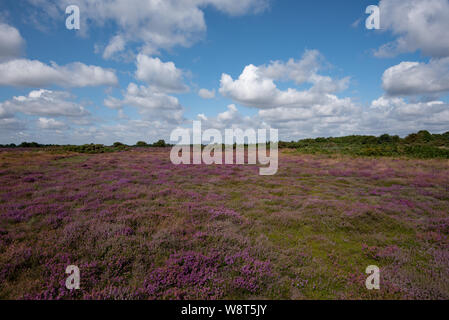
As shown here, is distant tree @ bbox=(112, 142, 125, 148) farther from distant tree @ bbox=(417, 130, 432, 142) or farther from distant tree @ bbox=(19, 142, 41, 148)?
distant tree @ bbox=(417, 130, 432, 142)

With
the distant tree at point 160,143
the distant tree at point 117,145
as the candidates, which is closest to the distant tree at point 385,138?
the distant tree at point 160,143

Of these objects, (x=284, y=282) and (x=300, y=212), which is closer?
(x=284, y=282)

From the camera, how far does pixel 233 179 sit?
17.5 metres

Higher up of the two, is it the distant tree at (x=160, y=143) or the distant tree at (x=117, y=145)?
the distant tree at (x=160, y=143)

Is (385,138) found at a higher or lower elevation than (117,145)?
higher

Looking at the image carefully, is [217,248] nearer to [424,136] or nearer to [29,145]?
[424,136]

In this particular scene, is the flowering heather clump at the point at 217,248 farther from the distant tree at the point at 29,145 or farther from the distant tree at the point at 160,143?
the distant tree at the point at 29,145

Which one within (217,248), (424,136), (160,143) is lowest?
(217,248)

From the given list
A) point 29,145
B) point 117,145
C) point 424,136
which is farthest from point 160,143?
point 424,136

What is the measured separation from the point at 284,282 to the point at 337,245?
10.1 ft

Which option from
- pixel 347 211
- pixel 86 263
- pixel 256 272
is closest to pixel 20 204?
pixel 86 263

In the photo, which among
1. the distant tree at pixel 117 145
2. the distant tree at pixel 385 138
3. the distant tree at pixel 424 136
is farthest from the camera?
the distant tree at pixel 117 145

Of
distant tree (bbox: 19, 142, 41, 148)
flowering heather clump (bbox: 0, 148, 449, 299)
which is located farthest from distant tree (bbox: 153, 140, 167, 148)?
flowering heather clump (bbox: 0, 148, 449, 299)
